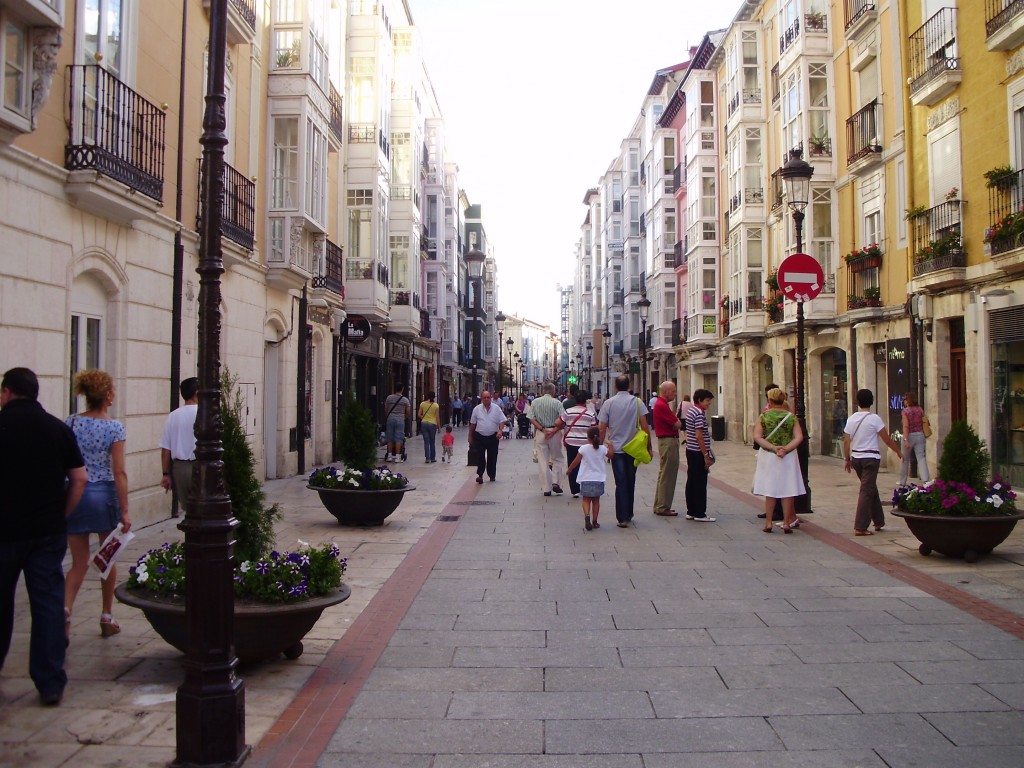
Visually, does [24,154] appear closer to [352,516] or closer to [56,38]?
[56,38]

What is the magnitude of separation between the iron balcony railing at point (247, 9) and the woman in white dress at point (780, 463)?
33.9ft

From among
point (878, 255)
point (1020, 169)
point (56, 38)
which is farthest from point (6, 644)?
point (878, 255)

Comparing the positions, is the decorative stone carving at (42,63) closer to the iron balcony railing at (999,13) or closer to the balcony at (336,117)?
the balcony at (336,117)

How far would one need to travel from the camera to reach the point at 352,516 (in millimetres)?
11273

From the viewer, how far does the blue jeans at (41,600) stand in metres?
4.71

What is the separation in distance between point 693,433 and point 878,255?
11543mm

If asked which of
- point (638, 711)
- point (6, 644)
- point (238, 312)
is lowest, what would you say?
point (638, 711)

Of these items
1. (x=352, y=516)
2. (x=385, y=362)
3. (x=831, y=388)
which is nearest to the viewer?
(x=352, y=516)

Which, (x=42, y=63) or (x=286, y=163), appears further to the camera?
(x=286, y=163)

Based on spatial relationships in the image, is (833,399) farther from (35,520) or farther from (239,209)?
(35,520)

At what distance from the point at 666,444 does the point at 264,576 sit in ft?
25.6

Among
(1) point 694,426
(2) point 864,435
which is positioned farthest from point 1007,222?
(1) point 694,426

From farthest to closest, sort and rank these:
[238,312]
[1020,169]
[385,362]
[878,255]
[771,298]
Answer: [385,362], [771,298], [878,255], [238,312], [1020,169]

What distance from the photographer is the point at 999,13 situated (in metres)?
14.6
